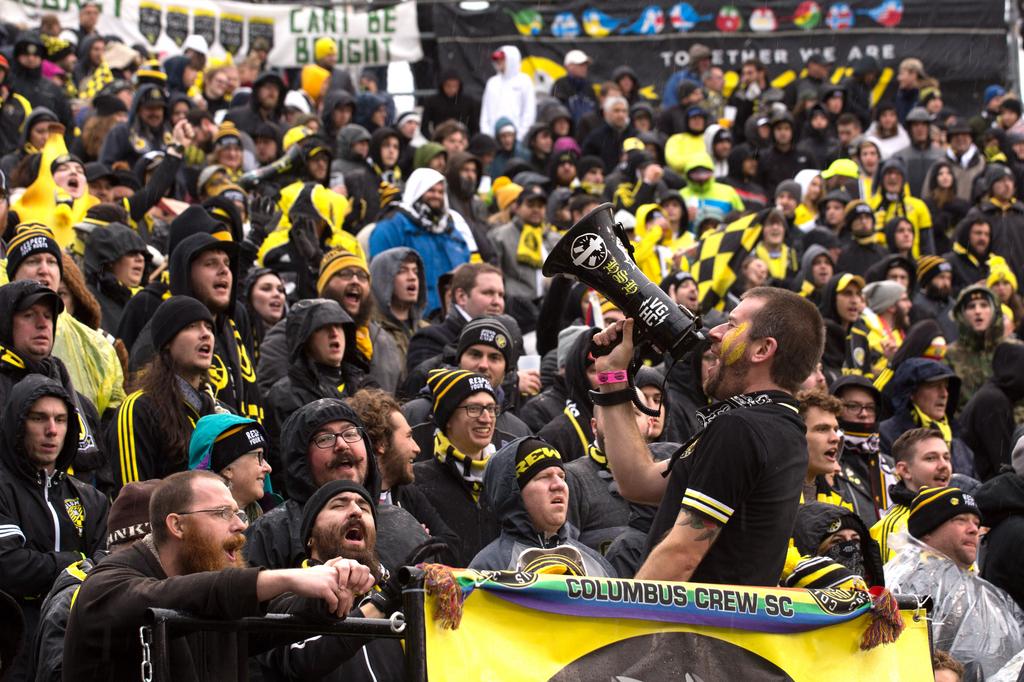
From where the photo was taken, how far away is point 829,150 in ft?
66.0

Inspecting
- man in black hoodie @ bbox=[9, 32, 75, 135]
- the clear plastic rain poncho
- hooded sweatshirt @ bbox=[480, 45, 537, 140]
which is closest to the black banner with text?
hooded sweatshirt @ bbox=[480, 45, 537, 140]

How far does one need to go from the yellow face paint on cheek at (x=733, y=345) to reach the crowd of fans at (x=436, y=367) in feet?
0.05

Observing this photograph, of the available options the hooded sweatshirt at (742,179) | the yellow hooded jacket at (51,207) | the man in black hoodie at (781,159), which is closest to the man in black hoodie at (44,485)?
the yellow hooded jacket at (51,207)

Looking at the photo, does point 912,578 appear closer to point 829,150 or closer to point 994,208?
point 994,208

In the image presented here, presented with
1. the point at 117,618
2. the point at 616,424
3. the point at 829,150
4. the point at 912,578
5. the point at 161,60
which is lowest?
the point at 912,578

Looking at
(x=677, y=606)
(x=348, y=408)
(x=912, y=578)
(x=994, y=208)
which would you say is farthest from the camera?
(x=994, y=208)

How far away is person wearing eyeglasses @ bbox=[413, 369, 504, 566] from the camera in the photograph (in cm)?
812

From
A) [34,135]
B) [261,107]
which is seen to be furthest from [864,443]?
[261,107]

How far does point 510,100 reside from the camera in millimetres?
20609

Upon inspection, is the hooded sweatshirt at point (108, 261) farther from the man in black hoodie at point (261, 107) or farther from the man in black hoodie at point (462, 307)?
the man in black hoodie at point (261, 107)

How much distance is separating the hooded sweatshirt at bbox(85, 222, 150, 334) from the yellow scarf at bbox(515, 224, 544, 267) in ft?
15.0

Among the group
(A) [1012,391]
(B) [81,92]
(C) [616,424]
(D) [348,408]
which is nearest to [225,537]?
(C) [616,424]

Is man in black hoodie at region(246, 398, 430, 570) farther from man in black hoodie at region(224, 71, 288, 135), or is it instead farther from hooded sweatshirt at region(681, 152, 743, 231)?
hooded sweatshirt at region(681, 152, 743, 231)

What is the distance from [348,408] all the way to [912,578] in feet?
9.22
